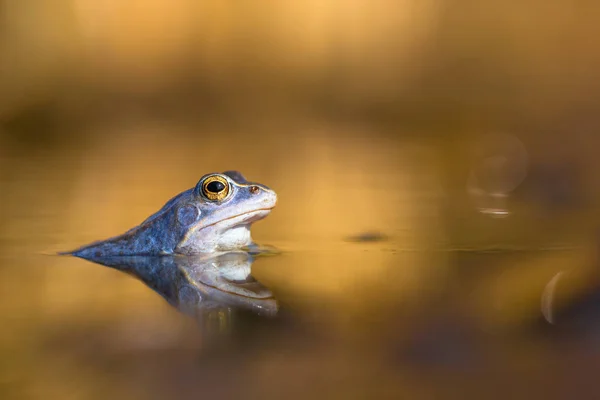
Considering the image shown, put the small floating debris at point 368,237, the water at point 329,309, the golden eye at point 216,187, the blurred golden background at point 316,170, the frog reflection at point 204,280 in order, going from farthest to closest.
A: the small floating debris at point 368,237, the golden eye at point 216,187, the frog reflection at point 204,280, the blurred golden background at point 316,170, the water at point 329,309

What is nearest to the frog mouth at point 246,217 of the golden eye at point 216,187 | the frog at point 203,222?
the frog at point 203,222

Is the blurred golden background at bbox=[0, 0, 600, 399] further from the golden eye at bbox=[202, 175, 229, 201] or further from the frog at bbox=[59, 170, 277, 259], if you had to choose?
the golden eye at bbox=[202, 175, 229, 201]

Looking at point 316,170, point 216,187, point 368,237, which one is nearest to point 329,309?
point 216,187

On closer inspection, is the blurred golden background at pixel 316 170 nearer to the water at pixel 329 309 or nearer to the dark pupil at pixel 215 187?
the water at pixel 329 309

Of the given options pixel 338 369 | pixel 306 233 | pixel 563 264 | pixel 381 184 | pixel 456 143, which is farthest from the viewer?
pixel 456 143

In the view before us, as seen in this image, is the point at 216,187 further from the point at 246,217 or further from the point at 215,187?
the point at 246,217

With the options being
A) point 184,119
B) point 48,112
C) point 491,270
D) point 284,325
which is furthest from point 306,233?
point 48,112

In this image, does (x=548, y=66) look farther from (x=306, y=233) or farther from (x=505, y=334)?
(x=505, y=334)
